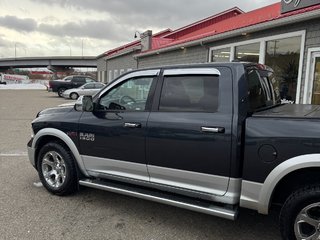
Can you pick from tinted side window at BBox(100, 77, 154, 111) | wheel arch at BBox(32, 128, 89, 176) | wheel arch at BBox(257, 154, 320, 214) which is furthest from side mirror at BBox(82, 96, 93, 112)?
wheel arch at BBox(257, 154, 320, 214)

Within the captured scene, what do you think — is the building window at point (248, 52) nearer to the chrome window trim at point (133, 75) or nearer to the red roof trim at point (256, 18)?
the red roof trim at point (256, 18)

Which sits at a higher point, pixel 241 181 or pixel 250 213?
pixel 241 181

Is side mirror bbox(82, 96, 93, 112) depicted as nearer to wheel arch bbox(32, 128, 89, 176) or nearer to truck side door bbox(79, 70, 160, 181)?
truck side door bbox(79, 70, 160, 181)

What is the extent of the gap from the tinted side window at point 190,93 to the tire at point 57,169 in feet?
5.40

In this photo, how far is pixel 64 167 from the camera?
4652 mm

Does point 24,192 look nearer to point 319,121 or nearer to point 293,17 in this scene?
point 319,121

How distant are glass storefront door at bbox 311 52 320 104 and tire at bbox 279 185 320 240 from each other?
19.5ft

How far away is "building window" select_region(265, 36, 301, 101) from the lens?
8906 millimetres

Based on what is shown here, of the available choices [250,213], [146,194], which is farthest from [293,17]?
[146,194]

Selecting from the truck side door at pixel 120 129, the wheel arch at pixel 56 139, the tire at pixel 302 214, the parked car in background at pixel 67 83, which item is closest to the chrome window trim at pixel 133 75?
the truck side door at pixel 120 129

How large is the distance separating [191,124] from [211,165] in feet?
1.54

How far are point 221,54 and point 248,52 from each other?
1596mm

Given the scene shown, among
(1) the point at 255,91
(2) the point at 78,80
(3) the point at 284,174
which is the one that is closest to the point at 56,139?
(1) the point at 255,91

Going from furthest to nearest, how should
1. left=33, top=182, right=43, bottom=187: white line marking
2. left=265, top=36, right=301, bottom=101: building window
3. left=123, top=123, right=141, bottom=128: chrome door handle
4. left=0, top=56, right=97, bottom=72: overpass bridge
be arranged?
left=0, top=56, right=97, bottom=72: overpass bridge < left=265, top=36, right=301, bottom=101: building window < left=33, top=182, right=43, bottom=187: white line marking < left=123, top=123, right=141, bottom=128: chrome door handle
